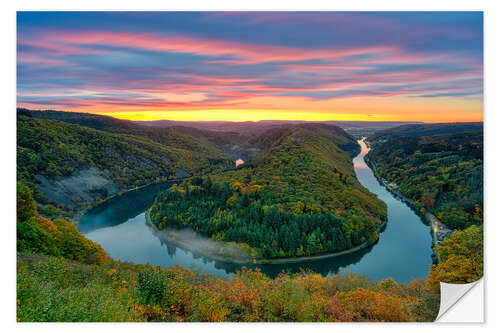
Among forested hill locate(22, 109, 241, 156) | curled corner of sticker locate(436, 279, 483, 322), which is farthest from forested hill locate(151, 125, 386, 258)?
forested hill locate(22, 109, 241, 156)

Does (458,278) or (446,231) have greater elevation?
(458,278)

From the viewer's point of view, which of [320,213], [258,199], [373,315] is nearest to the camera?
[373,315]

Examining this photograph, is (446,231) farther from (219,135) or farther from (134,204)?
(219,135)

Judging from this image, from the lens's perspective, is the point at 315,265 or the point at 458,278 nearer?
the point at 458,278

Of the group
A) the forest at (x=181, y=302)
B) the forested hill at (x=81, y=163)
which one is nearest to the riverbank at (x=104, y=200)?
the forested hill at (x=81, y=163)
